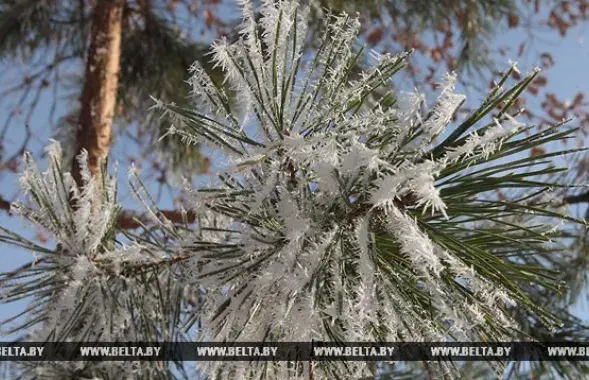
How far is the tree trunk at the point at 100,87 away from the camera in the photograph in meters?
1.87

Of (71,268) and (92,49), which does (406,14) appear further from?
(71,268)

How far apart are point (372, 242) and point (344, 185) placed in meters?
0.07

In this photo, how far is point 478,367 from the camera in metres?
2.38

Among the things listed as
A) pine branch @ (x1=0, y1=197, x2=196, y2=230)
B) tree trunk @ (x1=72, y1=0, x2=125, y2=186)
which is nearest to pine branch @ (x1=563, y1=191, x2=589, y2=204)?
pine branch @ (x1=0, y1=197, x2=196, y2=230)

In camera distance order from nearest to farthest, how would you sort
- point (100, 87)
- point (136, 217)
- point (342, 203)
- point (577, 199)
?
point (342, 203)
point (136, 217)
point (100, 87)
point (577, 199)

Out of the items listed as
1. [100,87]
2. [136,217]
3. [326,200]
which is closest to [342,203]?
[326,200]

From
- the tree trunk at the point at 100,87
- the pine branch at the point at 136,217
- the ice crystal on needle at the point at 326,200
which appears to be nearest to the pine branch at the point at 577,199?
the pine branch at the point at 136,217

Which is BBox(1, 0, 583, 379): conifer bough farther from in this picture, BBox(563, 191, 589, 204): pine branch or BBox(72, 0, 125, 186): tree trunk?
BBox(563, 191, 589, 204): pine branch

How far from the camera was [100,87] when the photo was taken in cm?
202

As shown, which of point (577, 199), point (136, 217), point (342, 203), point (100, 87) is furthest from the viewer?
point (577, 199)

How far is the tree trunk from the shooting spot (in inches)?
73.6

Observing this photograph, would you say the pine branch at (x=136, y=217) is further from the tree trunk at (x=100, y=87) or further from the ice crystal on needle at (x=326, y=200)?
the ice crystal on needle at (x=326, y=200)

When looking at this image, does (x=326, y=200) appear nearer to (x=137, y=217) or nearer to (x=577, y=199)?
(x=137, y=217)

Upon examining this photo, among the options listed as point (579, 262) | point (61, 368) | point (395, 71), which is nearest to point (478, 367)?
point (579, 262)
